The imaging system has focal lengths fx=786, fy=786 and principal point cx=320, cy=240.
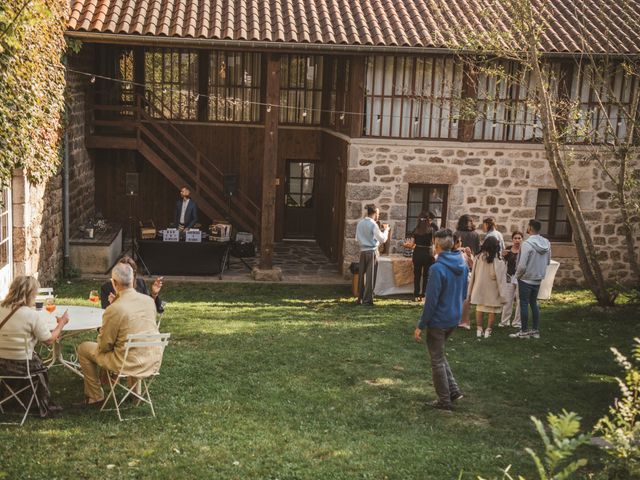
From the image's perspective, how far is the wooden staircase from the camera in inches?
633

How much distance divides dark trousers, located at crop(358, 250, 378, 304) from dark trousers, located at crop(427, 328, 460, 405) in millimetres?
4792

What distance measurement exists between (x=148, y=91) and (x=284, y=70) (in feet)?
10.3

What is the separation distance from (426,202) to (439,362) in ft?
23.9

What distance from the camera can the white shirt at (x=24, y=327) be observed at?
684 centimetres

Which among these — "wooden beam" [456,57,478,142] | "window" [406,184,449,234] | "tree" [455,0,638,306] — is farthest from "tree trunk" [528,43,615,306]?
"window" [406,184,449,234]

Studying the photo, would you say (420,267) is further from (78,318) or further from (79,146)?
(79,146)

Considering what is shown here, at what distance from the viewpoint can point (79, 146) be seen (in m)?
15.5

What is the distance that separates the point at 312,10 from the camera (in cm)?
1460

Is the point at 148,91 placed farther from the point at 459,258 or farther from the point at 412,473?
the point at 412,473

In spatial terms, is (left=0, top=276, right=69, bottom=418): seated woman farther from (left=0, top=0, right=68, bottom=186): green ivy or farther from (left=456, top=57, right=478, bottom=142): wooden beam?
(left=456, top=57, right=478, bottom=142): wooden beam

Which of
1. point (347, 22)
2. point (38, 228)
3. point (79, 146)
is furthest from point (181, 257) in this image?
point (347, 22)

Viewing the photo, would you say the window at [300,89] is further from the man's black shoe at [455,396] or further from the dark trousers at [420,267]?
the man's black shoe at [455,396]

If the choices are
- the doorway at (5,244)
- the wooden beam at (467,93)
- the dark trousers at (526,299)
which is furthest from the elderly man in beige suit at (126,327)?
the wooden beam at (467,93)

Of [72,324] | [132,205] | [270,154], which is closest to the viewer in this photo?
[72,324]
